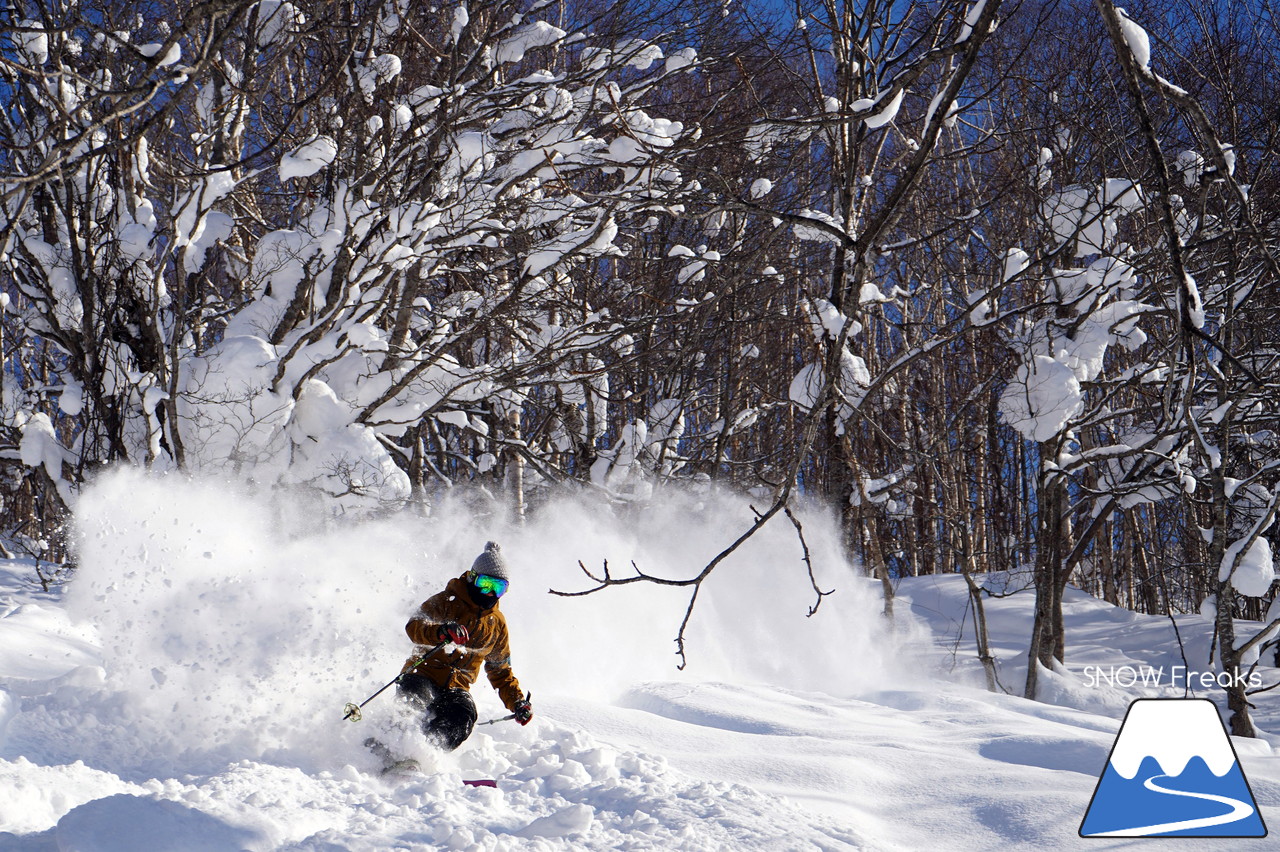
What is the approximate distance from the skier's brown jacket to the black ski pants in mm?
58

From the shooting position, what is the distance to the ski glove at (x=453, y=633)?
4.53m

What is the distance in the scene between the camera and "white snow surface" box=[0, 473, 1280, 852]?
10.8 feet

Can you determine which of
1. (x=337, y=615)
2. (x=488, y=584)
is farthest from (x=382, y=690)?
(x=337, y=615)

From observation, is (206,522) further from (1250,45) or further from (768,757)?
(1250,45)

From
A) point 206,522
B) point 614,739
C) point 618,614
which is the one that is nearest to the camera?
point 614,739

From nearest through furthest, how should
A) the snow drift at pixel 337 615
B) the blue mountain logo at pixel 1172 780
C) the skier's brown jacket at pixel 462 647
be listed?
1. the blue mountain logo at pixel 1172 780
2. the snow drift at pixel 337 615
3. the skier's brown jacket at pixel 462 647

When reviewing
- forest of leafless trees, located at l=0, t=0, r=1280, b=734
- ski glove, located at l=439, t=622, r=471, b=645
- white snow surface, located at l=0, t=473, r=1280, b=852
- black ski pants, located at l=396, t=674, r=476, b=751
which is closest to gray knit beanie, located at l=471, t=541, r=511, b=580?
ski glove, located at l=439, t=622, r=471, b=645

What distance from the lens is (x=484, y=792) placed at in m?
3.72

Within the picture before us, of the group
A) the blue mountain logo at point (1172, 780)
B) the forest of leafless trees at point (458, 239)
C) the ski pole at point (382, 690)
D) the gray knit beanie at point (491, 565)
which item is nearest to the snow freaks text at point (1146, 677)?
the forest of leafless trees at point (458, 239)

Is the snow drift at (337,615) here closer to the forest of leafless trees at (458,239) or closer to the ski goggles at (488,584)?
the ski goggles at (488,584)

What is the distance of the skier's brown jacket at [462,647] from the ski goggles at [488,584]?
0.26ft

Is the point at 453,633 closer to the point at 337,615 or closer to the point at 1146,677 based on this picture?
the point at 337,615

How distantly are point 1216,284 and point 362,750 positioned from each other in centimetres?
754

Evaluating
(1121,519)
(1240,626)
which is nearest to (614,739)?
(1240,626)
